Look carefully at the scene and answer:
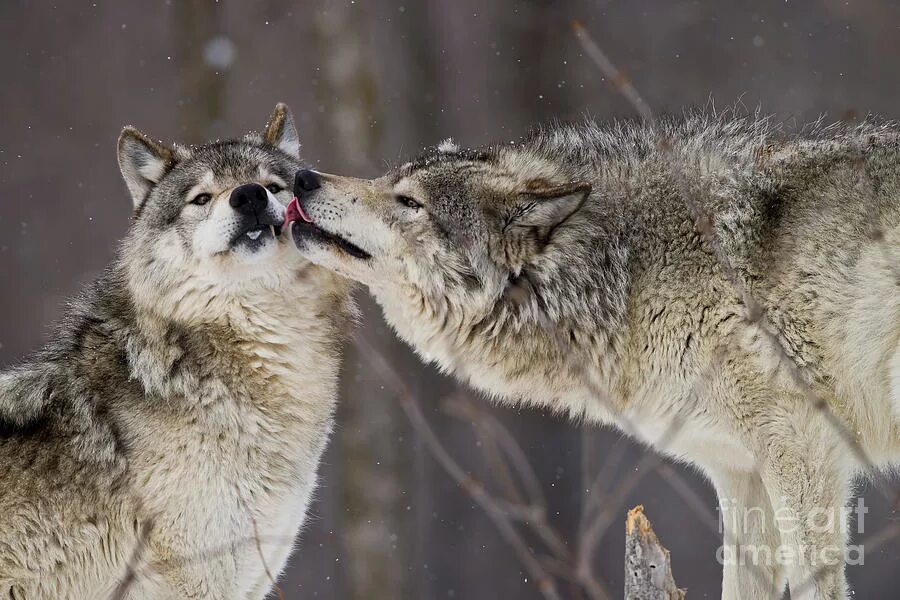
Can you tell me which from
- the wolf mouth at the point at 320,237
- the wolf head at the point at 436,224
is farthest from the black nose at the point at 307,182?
the wolf mouth at the point at 320,237

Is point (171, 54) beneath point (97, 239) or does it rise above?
above

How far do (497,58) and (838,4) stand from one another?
302 centimetres

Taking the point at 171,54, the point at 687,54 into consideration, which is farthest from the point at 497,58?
the point at 171,54

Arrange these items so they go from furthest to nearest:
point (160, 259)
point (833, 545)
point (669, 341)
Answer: point (160, 259) < point (669, 341) < point (833, 545)

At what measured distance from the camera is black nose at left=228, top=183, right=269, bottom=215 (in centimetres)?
427

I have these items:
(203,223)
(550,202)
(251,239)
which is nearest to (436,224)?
(550,202)

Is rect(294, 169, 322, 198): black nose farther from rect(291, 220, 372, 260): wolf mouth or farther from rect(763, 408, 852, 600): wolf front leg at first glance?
rect(763, 408, 852, 600): wolf front leg

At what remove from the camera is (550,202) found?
413 cm

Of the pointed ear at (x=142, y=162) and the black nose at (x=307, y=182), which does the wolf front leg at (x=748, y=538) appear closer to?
the black nose at (x=307, y=182)

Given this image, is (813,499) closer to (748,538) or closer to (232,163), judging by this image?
(748,538)

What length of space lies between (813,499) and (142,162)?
3.13 meters

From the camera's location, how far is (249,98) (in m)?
9.51

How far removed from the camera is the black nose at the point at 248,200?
4.27m

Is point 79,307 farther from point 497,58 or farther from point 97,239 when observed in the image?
point 497,58
